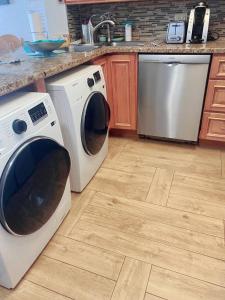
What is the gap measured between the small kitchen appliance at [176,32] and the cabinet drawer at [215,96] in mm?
494

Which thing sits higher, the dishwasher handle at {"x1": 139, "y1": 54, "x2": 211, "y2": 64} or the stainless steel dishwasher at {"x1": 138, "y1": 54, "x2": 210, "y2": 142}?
the dishwasher handle at {"x1": 139, "y1": 54, "x2": 211, "y2": 64}

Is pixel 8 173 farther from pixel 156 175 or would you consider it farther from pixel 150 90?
pixel 150 90

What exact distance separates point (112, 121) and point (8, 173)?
4.97 ft

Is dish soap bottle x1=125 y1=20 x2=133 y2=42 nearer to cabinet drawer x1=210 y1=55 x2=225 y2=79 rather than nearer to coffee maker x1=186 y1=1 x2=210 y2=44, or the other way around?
coffee maker x1=186 y1=1 x2=210 y2=44

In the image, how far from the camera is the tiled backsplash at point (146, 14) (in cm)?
208

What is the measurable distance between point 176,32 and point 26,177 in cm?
177

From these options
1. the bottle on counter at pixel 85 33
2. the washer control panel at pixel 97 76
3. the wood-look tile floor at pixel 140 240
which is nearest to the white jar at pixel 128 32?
the bottle on counter at pixel 85 33

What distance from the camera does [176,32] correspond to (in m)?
1.96

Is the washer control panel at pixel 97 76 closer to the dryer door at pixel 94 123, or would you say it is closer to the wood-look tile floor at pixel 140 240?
the dryer door at pixel 94 123

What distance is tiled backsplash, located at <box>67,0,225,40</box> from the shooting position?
6.81 feet

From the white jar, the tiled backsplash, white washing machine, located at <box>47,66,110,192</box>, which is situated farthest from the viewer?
the white jar

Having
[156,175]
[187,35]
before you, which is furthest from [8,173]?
[187,35]

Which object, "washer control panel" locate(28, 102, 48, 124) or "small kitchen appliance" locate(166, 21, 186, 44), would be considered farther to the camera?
"small kitchen appliance" locate(166, 21, 186, 44)

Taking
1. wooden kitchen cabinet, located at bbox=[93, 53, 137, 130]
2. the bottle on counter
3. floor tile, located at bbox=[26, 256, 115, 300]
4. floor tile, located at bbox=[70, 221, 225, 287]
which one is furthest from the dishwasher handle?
floor tile, located at bbox=[26, 256, 115, 300]
